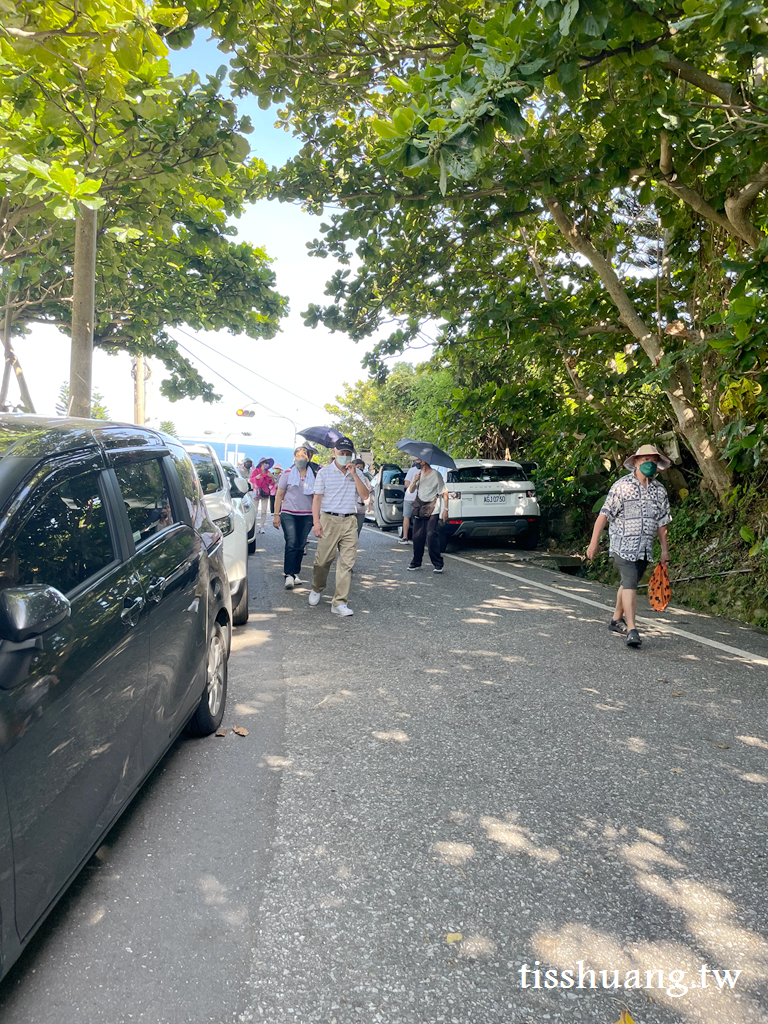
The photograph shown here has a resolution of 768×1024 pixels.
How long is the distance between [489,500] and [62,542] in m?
11.3

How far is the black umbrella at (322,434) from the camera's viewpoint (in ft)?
29.2

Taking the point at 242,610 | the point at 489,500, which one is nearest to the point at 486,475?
the point at 489,500

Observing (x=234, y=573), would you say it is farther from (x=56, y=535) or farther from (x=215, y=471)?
(x=56, y=535)

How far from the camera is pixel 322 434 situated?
9359 millimetres

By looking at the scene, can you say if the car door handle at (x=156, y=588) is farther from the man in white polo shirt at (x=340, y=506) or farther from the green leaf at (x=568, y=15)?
the man in white polo shirt at (x=340, y=506)

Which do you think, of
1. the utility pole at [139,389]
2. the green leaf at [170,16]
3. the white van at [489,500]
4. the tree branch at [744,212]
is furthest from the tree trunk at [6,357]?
the tree branch at [744,212]

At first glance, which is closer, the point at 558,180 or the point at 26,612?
the point at 26,612

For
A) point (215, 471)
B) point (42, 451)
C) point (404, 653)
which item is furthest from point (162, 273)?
point (42, 451)

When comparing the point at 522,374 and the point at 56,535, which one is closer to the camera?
the point at 56,535

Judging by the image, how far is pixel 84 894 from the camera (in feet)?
8.92

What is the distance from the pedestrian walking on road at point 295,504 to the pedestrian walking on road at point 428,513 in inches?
94.7

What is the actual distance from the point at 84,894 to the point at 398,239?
943 centimetres

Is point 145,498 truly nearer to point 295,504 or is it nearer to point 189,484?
point 189,484

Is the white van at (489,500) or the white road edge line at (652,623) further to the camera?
the white van at (489,500)
